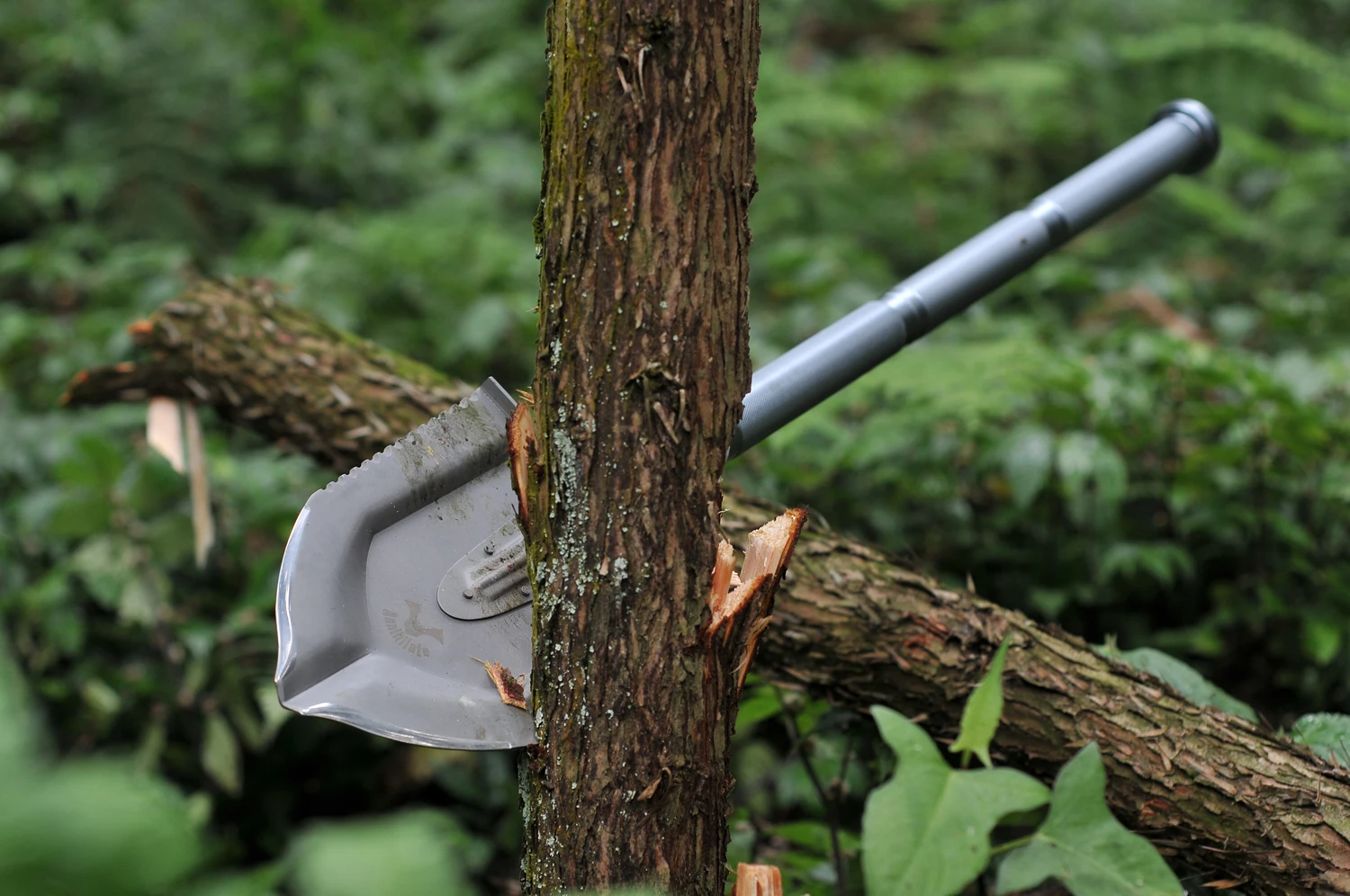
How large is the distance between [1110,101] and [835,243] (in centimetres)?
189

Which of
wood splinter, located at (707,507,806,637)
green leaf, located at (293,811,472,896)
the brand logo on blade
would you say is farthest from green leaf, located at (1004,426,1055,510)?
green leaf, located at (293,811,472,896)

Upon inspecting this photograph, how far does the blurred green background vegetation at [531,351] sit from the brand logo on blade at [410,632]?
289mm

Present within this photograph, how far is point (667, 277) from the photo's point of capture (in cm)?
101

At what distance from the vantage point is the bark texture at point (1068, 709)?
1.34 m

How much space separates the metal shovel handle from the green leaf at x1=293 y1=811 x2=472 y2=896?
0.82 meters

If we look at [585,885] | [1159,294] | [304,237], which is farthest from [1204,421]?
[304,237]

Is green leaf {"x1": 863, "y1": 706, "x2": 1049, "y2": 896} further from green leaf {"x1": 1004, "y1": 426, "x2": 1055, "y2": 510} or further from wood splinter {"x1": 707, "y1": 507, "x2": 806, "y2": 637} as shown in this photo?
green leaf {"x1": 1004, "y1": 426, "x2": 1055, "y2": 510}

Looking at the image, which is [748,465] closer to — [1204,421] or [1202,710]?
[1204,421]

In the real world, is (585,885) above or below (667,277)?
below

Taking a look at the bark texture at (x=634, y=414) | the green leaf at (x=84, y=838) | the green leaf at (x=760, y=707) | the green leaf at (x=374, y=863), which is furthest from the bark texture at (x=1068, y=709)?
the green leaf at (x=84, y=838)

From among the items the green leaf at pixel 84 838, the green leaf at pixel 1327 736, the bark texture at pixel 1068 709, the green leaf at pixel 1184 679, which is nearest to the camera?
the green leaf at pixel 84 838

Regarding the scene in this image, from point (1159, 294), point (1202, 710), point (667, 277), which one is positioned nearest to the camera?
point (667, 277)

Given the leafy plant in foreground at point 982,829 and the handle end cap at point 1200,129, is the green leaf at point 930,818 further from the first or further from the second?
the handle end cap at point 1200,129

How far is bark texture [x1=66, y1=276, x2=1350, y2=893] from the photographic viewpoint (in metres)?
1.34
